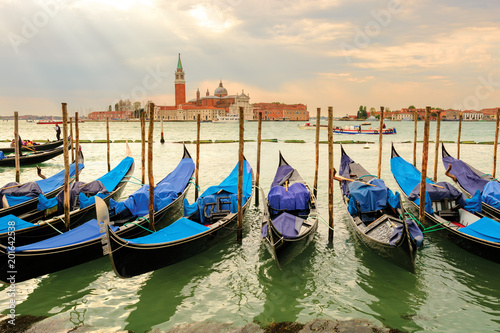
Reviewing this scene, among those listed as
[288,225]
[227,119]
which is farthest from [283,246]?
[227,119]

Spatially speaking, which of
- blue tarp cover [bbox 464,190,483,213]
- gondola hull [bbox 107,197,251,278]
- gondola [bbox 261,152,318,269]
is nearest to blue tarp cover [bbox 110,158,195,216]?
gondola hull [bbox 107,197,251,278]

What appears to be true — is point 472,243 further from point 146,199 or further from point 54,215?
point 54,215

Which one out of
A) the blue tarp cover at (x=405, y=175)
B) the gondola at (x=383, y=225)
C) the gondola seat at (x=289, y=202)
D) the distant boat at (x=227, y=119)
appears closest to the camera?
the gondola at (x=383, y=225)

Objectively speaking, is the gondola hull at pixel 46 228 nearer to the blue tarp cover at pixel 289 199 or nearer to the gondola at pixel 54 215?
the gondola at pixel 54 215

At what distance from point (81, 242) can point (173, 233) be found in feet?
3.34

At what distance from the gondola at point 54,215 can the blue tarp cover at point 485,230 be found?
17.3 ft

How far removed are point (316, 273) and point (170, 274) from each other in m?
1.80

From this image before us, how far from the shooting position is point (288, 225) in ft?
15.5

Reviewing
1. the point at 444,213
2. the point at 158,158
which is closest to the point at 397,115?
the point at 158,158

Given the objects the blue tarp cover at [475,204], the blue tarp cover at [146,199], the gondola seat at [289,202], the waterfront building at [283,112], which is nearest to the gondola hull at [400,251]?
the gondola seat at [289,202]

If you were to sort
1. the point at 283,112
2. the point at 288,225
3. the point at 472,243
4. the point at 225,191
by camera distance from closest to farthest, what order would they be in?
the point at 472,243, the point at 288,225, the point at 225,191, the point at 283,112

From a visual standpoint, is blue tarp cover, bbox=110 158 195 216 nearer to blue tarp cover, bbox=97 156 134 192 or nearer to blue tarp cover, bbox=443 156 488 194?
blue tarp cover, bbox=97 156 134 192

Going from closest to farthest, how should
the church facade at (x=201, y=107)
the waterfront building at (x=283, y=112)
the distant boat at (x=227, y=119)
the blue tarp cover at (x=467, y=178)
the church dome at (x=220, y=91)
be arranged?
1. the blue tarp cover at (x=467, y=178)
2. the distant boat at (x=227, y=119)
3. the church facade at (x=201, y=107)
4. the waterfront building at (x=283, y=112)
5. the church dome at (x=220, y=91)

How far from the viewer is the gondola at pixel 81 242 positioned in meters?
3.57
